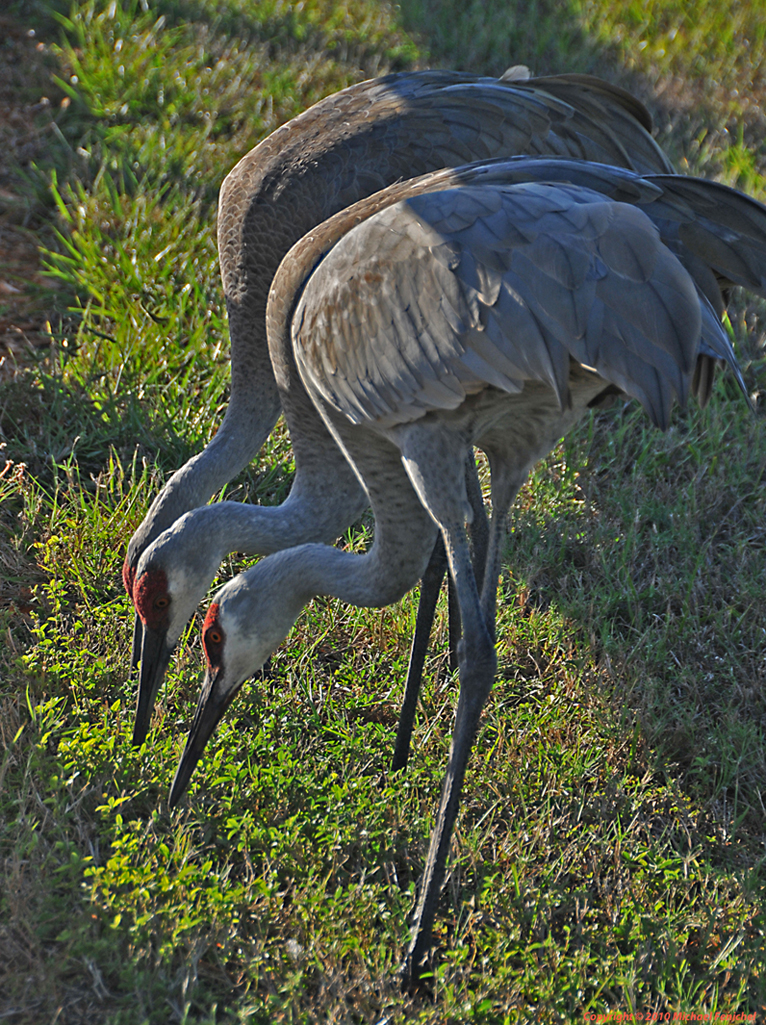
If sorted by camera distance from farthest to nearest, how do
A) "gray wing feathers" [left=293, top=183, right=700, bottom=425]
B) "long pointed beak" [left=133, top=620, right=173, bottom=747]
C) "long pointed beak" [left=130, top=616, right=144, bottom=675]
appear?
"long pointed beak" [left=130, top=616, right=144, bottom=675]
"long pointed beak" [left=133, top=620, right=173, bottom=747]
"gray wing feathers" [left=293, top=183, right=700, bottom=425]

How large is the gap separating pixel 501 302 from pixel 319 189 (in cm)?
124

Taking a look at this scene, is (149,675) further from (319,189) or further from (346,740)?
(319,189)

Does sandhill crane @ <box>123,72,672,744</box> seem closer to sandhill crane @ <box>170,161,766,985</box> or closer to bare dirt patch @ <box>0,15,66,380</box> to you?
sandhill crane @ <box>170,161,766,985</box>

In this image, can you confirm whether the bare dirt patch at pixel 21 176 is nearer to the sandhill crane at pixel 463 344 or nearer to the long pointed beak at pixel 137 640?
the long pointed beak at pixel 137 640

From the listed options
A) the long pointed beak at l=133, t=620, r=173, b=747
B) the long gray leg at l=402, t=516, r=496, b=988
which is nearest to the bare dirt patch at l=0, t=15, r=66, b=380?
the long pointed beak at l=133, t=620, r=173, b=747

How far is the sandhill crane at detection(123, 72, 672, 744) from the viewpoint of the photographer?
304 centimetres

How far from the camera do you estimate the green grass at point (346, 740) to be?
7.50 ft

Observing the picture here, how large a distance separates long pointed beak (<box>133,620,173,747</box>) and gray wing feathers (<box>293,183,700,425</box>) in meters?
0.93

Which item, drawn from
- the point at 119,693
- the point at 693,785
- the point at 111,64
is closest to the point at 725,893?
the point at 693,785

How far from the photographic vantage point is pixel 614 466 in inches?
158

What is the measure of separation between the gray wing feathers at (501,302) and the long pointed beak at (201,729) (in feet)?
2.73

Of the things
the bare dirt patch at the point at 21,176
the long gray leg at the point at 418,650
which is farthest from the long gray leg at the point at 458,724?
the bare dirt patch at the point at 21,176

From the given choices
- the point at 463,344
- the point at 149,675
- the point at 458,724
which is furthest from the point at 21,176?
the point at 458,724

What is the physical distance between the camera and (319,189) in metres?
3.25
